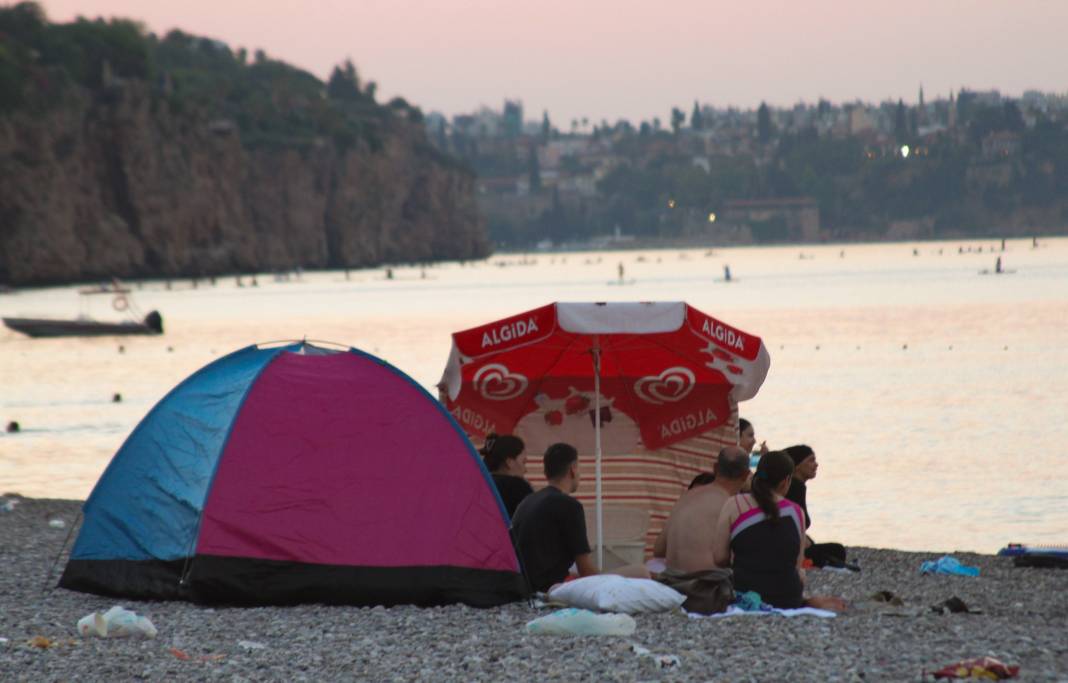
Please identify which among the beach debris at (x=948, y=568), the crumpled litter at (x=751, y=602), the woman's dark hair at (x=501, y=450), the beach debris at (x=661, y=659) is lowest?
the beach debris at (x=948, y=568)

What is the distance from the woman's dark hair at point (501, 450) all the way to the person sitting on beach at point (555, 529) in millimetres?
591

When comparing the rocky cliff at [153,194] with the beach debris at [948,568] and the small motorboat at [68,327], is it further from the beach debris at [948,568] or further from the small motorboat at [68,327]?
the beach debris at [948,568]

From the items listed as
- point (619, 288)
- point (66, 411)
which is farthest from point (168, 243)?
point (66, 411)

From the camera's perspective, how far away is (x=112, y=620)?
30.7 ft

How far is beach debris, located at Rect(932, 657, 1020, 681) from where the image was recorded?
7668 millimetres

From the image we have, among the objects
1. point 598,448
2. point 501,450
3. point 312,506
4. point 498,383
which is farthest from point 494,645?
point 498,383

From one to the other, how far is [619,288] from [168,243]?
125ft

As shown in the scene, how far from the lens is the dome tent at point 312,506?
1043 cm

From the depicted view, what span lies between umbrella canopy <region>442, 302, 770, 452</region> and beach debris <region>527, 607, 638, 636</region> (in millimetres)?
2034

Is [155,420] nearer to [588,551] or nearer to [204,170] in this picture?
[588,551]

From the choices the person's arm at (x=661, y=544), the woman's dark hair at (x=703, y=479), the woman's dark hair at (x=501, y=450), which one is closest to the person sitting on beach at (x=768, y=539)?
the person's arm at (x=661, y=544)

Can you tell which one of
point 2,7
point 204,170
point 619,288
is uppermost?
point 2,7

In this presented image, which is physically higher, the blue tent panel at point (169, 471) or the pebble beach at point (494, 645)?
the blue tent panel at point (169, 471)

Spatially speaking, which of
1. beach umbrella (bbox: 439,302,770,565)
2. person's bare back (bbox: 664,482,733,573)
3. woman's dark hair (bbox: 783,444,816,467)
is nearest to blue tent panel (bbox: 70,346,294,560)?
beach umbrella (bbox: 439,302,770,565)
